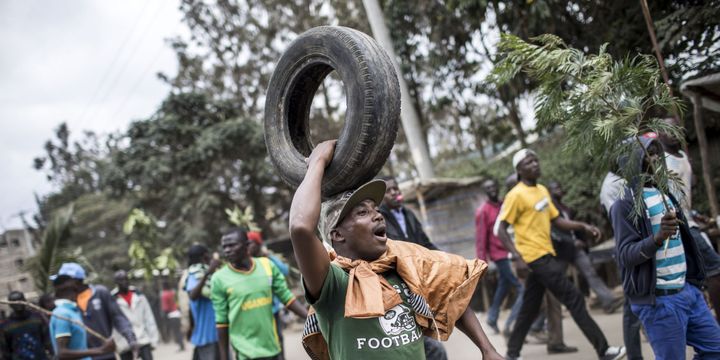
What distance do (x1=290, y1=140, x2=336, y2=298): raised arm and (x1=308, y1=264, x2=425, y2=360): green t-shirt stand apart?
0.24 feet

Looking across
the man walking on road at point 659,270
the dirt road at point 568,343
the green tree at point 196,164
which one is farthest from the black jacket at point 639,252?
the green tree at point 196,164

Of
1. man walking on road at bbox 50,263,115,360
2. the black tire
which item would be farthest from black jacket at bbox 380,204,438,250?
man walking on road at bbox 50,263,115,360

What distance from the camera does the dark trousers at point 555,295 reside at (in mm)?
5555

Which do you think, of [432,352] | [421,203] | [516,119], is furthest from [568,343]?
[516,119]

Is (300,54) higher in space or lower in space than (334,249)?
higher

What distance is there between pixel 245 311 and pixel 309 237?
2.75m

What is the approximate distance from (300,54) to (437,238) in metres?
9.97

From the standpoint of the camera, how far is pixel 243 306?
4879 mm

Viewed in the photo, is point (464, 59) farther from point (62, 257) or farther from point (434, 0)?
point (62, 257)

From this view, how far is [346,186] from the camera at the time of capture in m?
2.86

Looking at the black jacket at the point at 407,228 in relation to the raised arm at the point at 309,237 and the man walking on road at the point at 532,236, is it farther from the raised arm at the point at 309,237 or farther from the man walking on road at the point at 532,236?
the raised arm at the point at 309,237

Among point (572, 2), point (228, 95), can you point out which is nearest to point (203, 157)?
point (228, 95)

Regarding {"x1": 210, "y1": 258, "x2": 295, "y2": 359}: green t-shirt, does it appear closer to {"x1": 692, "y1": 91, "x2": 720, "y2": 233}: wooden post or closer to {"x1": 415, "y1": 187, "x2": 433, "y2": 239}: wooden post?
{"x1": 692, "y1": 91, "x2": 720, "y2": 233}: wooden post

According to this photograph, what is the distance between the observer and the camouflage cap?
2647 mm
